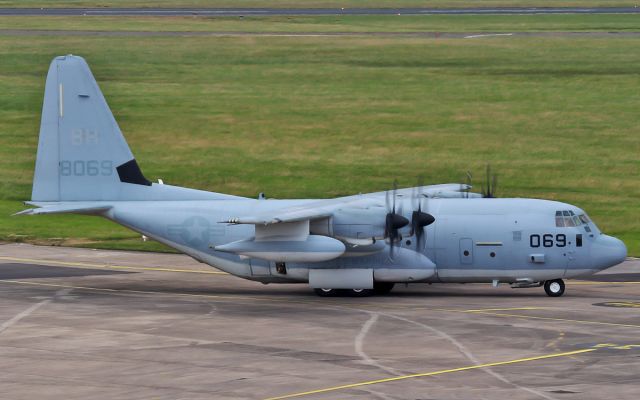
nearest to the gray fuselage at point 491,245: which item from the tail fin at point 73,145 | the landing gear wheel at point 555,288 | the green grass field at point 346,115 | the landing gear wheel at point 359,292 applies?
the landing gear wheel at point 555,288

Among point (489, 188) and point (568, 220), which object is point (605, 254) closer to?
point (568, 220)

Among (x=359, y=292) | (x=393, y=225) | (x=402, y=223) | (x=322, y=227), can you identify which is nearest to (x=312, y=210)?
(x=322, y=227)

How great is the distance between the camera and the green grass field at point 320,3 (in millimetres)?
150875

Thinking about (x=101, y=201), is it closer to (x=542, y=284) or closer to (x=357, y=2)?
(x=542, y=284)

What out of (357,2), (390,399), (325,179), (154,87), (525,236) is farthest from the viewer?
(357,2)

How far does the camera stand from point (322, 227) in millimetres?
41062

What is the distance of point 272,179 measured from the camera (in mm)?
68812

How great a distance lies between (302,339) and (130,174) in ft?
42.6

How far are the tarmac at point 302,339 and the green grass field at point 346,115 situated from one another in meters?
12.7

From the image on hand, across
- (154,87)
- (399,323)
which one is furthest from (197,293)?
(154,87)

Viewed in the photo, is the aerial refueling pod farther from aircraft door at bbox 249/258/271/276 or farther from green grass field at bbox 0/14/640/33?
green grass field at bbox 0/14/640/33

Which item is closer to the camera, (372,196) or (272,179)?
(372,196)

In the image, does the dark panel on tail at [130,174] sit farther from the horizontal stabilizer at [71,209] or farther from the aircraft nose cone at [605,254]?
the aircraft nose cone at [605,254]

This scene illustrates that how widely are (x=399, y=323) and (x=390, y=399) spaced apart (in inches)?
380
